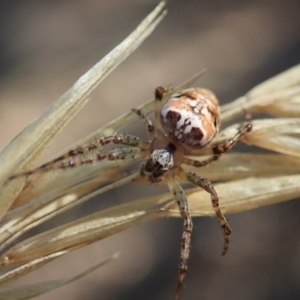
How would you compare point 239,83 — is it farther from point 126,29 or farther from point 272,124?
point 272,124

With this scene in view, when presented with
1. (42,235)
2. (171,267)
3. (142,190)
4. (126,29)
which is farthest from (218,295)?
(126,29)

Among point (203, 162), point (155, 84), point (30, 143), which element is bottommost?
point (155, 84)

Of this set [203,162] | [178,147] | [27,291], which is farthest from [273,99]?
[27,291]

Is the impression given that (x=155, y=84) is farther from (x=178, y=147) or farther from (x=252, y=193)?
(x=252, y=193)

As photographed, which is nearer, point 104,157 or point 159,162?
point 104,157

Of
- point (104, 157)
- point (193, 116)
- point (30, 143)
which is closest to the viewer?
point (30, 143)

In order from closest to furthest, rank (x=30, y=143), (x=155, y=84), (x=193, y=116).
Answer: (x=30, y=143)
(x=193, y=116)
(x=155, y=84)
